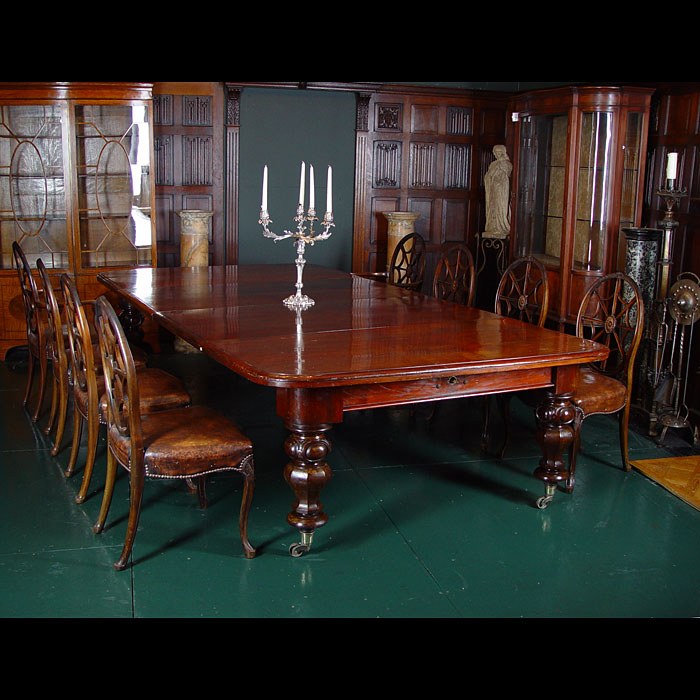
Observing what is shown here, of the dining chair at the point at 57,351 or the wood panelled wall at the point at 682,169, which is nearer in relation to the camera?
the dining chair at the point at 57,351

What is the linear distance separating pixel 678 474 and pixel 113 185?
4315 millimetres

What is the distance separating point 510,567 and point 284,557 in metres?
0.80

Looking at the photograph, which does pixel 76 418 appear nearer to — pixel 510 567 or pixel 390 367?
pixel 390 367

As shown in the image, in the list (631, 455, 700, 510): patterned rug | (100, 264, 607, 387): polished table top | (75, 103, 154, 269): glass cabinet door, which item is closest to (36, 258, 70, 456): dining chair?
(100, 264, 607, 387): polished table top

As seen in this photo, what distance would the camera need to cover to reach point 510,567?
2.95 meters

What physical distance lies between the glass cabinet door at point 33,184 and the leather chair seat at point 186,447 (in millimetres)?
3513

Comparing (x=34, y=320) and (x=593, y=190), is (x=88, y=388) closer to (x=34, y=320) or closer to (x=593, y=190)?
(x=34, y=320)

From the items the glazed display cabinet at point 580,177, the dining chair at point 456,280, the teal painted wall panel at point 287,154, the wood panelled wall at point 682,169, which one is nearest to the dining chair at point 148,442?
the dining chair at point 456,280

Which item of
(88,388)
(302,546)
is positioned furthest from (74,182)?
(302,546)

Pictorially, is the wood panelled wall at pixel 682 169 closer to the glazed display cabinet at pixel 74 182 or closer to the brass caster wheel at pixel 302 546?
the brass caster wheel at pixel 302 546

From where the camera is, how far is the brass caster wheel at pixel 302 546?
2986mm

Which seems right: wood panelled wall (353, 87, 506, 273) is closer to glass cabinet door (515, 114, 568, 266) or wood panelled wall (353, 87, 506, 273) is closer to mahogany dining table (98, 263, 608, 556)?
glass cabinet door (515, 114, 568, 266)

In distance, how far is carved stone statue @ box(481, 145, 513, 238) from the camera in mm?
6801

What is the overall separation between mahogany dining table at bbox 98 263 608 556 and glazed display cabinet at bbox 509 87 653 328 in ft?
5.88
